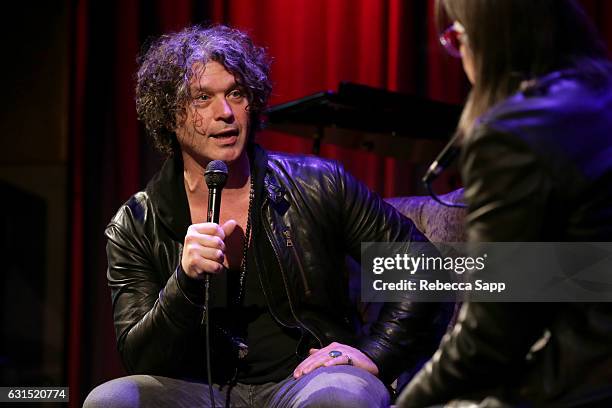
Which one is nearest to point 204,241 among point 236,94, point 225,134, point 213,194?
point 213,194

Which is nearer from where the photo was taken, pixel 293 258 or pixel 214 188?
pixel 214 188

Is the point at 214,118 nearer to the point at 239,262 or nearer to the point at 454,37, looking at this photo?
the point at 239,262

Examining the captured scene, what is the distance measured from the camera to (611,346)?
1092 mm

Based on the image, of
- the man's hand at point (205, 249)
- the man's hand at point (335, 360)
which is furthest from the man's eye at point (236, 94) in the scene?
the man's hand at point (335, 360)

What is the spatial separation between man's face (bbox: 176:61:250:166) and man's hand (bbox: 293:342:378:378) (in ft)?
2.09

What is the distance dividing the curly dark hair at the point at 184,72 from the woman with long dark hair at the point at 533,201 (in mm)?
1286

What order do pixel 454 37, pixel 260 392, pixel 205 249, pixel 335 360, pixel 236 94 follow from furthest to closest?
pixel 236 94 → pixel 260 392 → pixel 335 360 → pixel 205 249 → pixel 454 37

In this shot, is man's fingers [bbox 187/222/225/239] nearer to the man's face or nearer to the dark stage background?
the man's face

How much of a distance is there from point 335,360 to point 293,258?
0.38 m

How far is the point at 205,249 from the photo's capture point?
179cm

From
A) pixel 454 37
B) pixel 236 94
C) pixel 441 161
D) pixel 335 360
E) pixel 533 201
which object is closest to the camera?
pixel 533 201

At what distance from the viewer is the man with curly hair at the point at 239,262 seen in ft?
6.61

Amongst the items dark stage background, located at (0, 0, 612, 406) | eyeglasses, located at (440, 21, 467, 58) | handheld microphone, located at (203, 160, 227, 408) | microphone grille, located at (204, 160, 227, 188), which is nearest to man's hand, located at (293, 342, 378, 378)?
handheld microphone, located at (203, 160, 227, 408)

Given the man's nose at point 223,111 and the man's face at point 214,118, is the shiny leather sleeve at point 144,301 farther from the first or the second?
the man's nose at point 223,111
